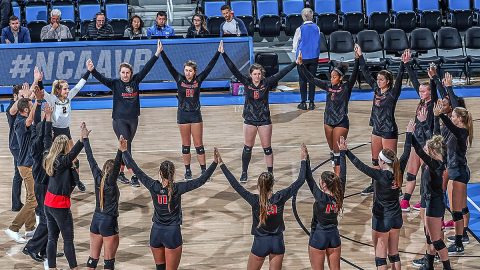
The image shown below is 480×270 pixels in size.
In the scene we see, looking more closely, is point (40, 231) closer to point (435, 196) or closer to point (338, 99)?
point (435, 196)

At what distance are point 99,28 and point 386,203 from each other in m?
11.9

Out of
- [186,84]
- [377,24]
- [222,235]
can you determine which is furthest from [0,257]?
[377,24]

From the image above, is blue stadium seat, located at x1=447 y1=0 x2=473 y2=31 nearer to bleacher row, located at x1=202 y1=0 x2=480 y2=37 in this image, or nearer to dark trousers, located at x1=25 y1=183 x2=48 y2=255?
bleacher row, located at x1=202 y1=0 x2=480 y2=37

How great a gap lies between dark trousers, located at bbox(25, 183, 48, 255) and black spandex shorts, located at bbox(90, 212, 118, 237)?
113cm

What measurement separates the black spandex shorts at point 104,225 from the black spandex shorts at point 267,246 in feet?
5.70

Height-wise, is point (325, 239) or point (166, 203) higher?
point (166, 203)

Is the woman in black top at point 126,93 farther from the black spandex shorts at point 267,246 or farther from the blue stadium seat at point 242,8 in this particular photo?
the blue stadium seat at point 242,8

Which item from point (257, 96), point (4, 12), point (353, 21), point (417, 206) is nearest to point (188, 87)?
point (257, 96)

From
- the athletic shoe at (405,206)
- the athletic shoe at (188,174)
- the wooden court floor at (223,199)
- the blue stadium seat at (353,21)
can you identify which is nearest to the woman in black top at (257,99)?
the wooden court floor at (223,199)

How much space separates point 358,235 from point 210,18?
36.5 ft

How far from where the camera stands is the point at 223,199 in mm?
14195

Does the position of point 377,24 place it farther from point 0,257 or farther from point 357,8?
point 0,257

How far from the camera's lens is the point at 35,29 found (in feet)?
73.4

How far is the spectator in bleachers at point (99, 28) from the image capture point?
67.9ft
